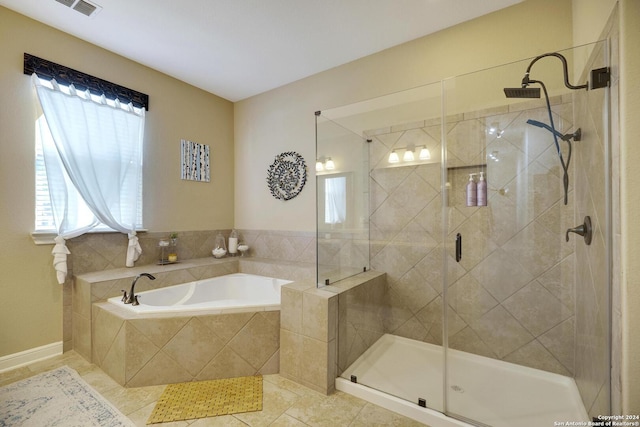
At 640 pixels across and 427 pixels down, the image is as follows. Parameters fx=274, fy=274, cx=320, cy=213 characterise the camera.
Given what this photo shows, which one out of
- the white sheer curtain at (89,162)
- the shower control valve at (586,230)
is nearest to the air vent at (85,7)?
the white sheer curtain at (89,162)

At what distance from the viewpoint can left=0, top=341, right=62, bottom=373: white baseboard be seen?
214cm

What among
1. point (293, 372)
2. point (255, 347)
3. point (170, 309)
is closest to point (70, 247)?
point (170, 309)

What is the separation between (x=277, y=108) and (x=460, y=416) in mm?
3531

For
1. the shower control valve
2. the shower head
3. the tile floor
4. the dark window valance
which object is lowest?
the tile floor

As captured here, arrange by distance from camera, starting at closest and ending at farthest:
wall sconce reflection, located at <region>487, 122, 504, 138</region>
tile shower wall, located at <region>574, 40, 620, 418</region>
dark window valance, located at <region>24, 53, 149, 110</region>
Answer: tile shower wall, located at <region>574, 40, 620, 418</region> < wall sconce reflection, located at <region>487, 122, 504, 138</region> < dark window valance, located at <region>24, 53, 149, 110</region>

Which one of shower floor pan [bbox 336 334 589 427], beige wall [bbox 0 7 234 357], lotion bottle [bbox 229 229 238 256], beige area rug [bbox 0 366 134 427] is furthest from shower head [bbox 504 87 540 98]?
beige wall [bbox 0 7 234 357]

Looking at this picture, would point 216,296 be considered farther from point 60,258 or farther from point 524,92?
point 524,92

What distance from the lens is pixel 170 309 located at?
81.6 inches

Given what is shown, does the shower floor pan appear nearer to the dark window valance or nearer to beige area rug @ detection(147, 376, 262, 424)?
beige area rug @ detection(147, 376, 262, 424)

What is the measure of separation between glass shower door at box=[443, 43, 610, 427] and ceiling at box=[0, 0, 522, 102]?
→ 827 millimetres

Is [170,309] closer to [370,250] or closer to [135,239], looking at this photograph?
[135,239]

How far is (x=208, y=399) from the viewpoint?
5.91 ft

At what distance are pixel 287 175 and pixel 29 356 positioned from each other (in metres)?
2.86

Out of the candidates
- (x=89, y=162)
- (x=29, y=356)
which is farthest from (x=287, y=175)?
(x=29, y=356)
